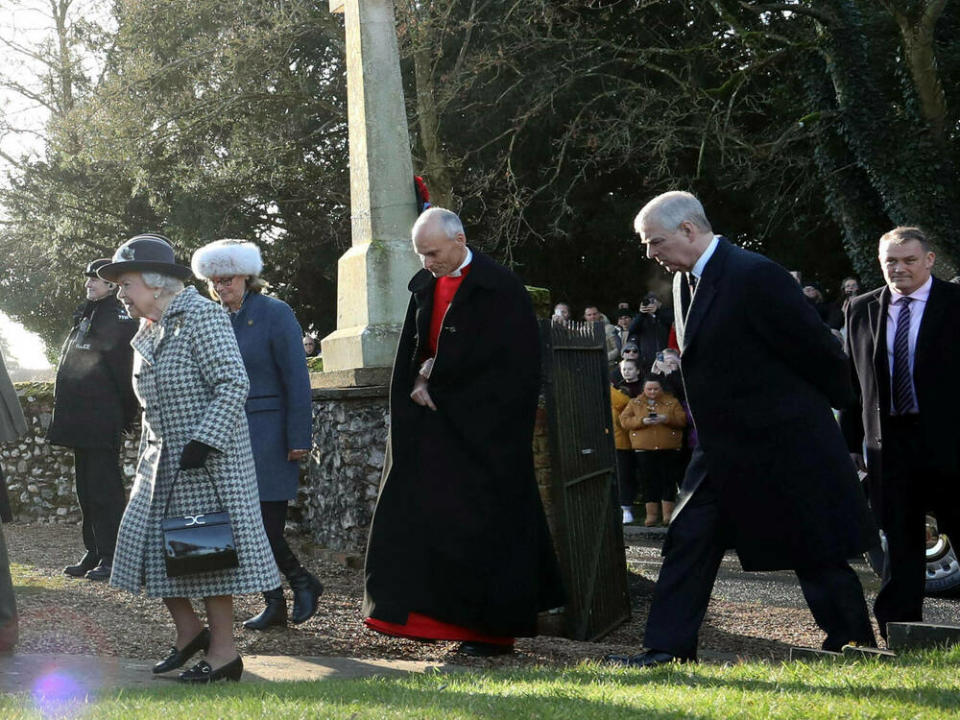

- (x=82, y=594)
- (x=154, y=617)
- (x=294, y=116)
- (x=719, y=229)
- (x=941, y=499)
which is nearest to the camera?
(x=941, y=499)

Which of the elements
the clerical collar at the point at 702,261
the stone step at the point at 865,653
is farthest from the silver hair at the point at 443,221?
Result: the stone step at the point at 865,653

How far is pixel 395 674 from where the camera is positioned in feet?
18.9

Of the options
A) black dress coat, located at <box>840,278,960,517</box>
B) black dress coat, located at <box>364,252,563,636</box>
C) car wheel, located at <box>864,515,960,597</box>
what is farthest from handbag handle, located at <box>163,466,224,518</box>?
car wheel, located at <box>864,515,960,597</box>

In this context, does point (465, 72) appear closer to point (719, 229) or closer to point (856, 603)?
point (719, 229)

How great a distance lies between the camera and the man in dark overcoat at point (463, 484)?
20.3 feet

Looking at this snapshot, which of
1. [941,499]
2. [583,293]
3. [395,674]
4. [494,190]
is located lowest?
[395,674]

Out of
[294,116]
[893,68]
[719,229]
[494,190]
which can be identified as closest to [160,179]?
[294,116]

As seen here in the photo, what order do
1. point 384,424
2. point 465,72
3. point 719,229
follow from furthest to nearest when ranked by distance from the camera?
point 719,229 → point 465,72 → point 384,424

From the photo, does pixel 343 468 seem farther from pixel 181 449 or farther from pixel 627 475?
pixel 627 475

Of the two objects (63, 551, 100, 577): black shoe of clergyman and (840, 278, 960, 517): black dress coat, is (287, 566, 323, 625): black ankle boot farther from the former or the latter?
(840, 278, 960, 517): black dress coat

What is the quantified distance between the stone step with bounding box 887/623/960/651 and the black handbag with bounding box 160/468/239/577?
2.86 metres

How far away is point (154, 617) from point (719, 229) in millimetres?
18742

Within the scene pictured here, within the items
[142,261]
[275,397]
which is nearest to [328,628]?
[275,397]

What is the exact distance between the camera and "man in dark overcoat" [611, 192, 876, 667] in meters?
5.20
